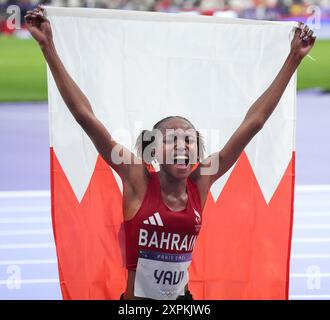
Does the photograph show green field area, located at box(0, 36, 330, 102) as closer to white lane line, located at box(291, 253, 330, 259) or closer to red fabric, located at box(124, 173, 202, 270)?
white lane line, located at box(291, 253, 330, 259)

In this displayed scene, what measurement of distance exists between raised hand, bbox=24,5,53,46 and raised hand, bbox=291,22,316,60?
1.30 metres

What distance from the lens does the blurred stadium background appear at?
7144mm

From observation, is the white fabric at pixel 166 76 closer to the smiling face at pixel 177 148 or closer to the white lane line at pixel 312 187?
the smiling face at pixel 177 148

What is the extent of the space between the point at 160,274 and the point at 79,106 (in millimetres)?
983

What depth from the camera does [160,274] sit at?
4.57 m

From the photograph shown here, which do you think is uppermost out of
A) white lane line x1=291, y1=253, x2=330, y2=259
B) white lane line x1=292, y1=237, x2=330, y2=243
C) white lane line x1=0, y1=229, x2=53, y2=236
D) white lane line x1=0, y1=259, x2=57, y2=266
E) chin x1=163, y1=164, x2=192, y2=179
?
chin x1=163, y1=164, x2=192, y2=179

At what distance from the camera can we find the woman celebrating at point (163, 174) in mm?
4426

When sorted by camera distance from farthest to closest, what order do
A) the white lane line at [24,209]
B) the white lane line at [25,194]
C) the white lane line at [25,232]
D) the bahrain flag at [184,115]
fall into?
the white lane line at [25,194], the white lane line at [24,209], the white lane line at [25,232], the bahrain flag at [184,115]

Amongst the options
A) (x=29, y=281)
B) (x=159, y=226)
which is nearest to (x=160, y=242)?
(x=159, y=226)

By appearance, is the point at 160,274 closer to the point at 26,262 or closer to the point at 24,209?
the point at 26,262

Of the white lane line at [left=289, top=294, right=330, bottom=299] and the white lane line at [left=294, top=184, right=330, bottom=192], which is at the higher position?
the white lane line at [left=294, top=184, right=330, bottom=192]

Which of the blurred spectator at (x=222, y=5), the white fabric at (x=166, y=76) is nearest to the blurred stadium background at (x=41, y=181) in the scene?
the white fabric at (x=166, y=76)

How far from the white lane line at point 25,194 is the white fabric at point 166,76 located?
505 centimetres

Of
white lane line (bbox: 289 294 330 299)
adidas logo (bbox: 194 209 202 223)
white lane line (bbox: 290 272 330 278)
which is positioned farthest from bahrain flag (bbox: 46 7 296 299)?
white lane line (bbox: 290 272 330 278)
